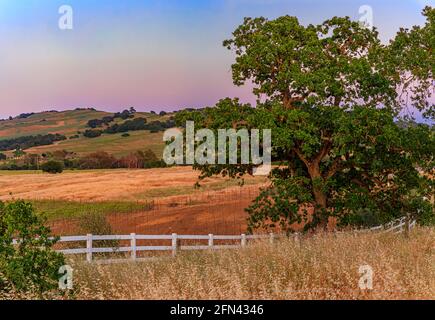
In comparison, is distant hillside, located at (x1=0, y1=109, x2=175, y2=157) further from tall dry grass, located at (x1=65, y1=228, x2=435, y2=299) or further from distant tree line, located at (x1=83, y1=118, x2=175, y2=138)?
tall dry grass, located at (x1=65, y1=228, x2=435, y2=299)

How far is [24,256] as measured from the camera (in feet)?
38.3

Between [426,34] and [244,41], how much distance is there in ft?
24.6

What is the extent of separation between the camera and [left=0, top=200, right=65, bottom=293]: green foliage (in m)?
11.5

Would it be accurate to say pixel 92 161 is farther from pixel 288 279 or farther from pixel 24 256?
pixel 288 279

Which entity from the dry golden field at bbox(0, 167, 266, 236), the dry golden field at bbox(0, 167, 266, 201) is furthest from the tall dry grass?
the dry golden field at bbox(0, 167, 266, 201)

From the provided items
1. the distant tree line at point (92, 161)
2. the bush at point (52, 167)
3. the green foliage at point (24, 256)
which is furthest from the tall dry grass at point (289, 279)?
the distant tree line at point (92, 161)

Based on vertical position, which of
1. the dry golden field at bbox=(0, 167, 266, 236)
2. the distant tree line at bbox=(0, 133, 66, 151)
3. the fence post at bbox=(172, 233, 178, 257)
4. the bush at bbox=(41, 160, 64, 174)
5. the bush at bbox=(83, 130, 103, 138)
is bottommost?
the dry golden field at bbox=(0, 167, 266, 236)

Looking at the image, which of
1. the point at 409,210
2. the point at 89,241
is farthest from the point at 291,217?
the point at 89,241

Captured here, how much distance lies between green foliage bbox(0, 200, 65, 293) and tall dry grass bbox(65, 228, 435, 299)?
2.19 feet

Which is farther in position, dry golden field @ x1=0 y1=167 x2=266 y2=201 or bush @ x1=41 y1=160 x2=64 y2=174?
bush @ x1=41 y1=160 x2=64 y2=174

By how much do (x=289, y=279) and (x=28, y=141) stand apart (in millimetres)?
162363

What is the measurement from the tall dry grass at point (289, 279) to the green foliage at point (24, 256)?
0.67 meters

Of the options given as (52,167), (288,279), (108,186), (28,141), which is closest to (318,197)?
(288,279)
